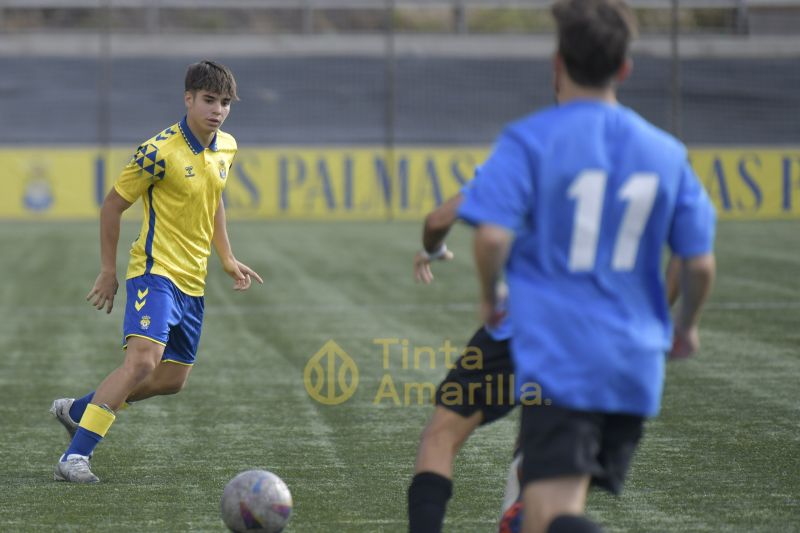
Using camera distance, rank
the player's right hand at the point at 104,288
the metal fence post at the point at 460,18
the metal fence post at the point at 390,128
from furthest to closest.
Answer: the metal fence post at the point at 460,18
the metal fence post at the point at 390,128
the player's right hand at the point at 104,288

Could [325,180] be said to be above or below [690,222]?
below

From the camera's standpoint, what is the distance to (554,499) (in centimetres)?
314

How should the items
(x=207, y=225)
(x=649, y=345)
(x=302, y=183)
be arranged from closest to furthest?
1. (x=649, y=345)
2. (x=207, y=225)
3. (x=302, y=183)

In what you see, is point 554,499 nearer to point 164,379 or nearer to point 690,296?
point 690,296

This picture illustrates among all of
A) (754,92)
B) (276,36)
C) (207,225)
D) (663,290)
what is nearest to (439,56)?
(276,36)

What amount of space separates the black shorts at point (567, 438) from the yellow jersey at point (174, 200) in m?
2.65

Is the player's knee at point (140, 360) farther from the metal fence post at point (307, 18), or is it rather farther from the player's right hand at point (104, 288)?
the metal fence post at point (307, 18)

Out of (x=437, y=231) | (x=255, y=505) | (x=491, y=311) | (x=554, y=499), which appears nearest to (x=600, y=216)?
(x=491, y=311)

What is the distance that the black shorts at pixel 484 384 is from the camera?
4.07 meters

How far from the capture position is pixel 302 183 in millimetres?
24859

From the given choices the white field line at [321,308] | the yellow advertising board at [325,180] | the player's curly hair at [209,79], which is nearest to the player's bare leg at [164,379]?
the player's curly hair at [209,79]

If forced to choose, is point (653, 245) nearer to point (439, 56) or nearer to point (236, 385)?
point (236, 385)

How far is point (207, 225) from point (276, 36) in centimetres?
2608

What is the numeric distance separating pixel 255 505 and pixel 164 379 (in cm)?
153
